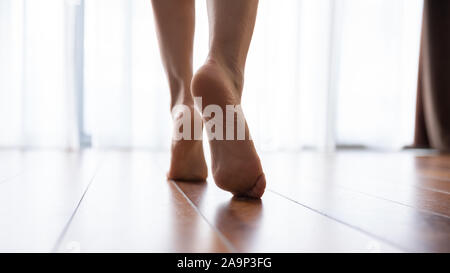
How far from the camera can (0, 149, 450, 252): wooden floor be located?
17.6 inches

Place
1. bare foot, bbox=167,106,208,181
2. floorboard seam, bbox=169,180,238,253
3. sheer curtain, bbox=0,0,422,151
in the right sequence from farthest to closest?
sheer curtain, bbox=0,0,422,151, bare foot, bbox=167,106,208,181, floorboard seam, bbox=169,180,238,253

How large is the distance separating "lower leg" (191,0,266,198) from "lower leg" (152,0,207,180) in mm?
189

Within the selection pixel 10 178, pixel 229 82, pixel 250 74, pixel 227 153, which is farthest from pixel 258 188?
pixel 250 74

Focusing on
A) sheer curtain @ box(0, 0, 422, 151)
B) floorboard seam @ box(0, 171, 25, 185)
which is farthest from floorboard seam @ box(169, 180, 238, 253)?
sheer curtain @ box(0, 0, 422, 151)

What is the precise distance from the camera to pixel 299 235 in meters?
0.49

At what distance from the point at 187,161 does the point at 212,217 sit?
35 cm

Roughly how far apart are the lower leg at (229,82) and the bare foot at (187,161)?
0.58ft

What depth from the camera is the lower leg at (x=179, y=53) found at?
91 cm

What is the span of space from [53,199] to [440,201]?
64cm

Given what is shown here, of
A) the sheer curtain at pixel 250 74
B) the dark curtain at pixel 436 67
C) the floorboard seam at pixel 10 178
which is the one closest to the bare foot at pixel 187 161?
the floorboard seam at pixel 10 178

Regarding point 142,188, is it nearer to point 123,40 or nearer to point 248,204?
point 248,204

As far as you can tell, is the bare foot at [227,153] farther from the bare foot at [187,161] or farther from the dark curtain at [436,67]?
the dark curtain at [436,67]

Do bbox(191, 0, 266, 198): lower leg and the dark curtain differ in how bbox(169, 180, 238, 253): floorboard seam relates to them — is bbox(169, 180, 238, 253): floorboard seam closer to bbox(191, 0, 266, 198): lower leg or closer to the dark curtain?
bbox(191, 0, 266, 198): lower leg
